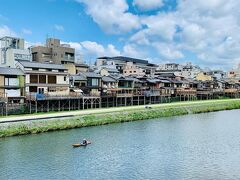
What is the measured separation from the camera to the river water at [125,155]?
24.1 m

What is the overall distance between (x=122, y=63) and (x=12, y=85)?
7666cm

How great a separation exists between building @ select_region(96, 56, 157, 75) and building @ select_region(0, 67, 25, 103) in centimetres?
6656

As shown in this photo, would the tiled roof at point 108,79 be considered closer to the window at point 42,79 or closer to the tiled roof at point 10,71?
the window at point 42,79

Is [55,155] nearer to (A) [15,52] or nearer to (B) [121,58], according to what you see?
(A) [15,52]

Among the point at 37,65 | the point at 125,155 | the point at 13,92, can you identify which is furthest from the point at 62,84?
the point at 125,155

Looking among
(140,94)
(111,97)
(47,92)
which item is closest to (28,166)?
(47,92)

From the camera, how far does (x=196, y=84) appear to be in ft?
349

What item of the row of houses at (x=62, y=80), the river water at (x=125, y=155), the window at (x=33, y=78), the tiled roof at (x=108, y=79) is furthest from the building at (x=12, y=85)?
the tiled roof at (x=108, y=79)

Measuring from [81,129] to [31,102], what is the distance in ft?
47.9

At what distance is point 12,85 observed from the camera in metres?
53.1

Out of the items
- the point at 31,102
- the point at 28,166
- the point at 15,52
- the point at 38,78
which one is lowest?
the point at 28,166

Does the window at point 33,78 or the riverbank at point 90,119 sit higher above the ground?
the window at point 33,78

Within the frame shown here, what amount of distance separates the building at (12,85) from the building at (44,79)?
3.74 ft

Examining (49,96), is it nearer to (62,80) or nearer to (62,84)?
(62,84)
